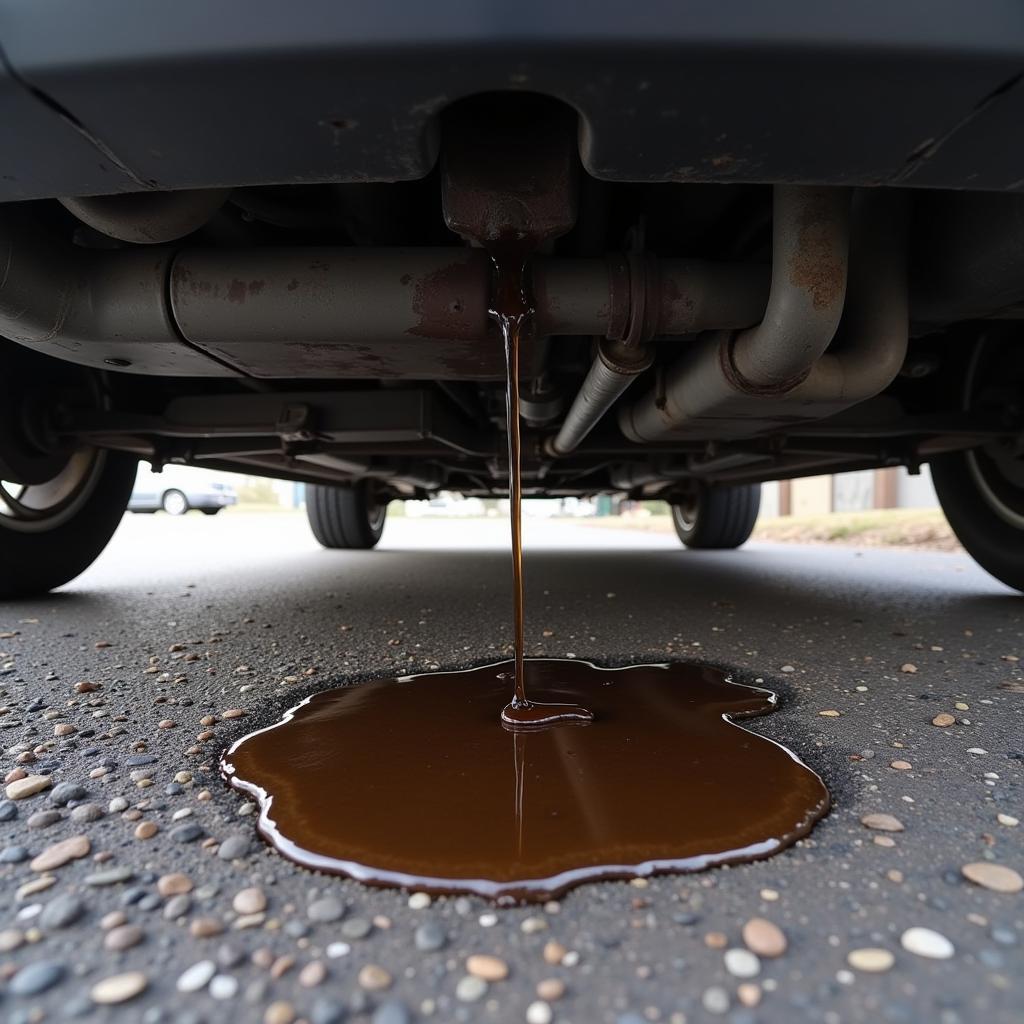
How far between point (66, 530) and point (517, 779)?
222 centimetres

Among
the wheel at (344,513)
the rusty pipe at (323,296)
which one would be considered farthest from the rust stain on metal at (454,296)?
the wheel at (344,513)

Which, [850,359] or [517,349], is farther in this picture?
[850,359]

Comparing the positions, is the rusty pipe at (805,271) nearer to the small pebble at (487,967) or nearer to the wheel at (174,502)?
the small pebble at (487,967)

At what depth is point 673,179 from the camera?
0.77m

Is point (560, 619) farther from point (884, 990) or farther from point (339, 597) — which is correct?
point (884, 990)

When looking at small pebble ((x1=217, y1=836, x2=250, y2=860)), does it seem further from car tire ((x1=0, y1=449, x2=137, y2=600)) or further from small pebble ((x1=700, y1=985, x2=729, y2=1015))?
car tire ((x1=0, y1=449, x2=137, y2=600))

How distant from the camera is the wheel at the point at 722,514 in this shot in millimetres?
4641

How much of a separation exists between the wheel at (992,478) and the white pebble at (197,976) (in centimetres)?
231


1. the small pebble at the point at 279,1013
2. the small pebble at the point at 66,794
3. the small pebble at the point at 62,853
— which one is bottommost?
the small pebble at the point at 279,1013

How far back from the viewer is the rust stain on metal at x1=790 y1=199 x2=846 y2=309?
3.15ft

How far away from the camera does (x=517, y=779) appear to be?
2.84ft

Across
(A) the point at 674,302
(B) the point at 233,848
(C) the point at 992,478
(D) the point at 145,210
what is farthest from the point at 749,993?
(C) the point at 992,478

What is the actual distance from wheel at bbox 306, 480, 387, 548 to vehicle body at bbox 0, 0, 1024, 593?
2.13 meters

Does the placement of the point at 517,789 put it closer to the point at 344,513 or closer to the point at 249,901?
the point at 249,901
